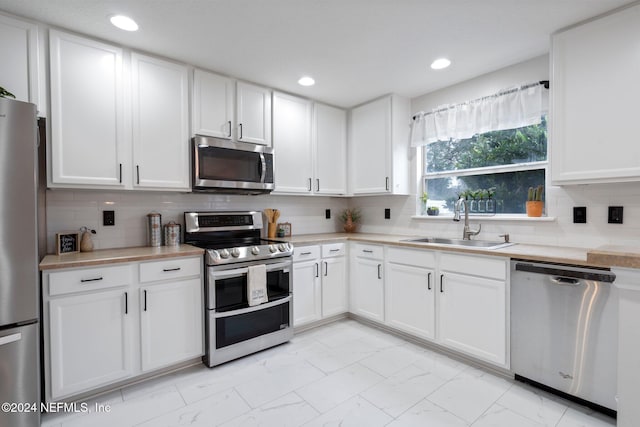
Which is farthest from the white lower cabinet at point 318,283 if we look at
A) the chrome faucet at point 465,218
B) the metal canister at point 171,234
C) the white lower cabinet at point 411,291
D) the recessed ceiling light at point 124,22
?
the recessed ceiling light at point 124,22

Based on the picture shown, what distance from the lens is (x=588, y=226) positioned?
229 cm

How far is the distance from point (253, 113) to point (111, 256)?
168 cm

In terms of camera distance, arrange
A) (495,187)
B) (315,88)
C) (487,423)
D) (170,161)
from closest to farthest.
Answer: (487,423) → (170,161) → (495,187) → (315,88)

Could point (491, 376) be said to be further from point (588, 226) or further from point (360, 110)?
point (360, 110)

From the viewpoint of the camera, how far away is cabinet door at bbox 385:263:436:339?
2.62 metres

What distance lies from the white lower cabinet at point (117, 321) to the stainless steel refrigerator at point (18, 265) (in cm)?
13

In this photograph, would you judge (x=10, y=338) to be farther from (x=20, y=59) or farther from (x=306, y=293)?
(x=306, y=293)

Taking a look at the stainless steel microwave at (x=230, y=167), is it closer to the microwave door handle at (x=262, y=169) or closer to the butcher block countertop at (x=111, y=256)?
the microwave door handle at (x=262, y=169)

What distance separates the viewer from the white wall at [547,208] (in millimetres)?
2150

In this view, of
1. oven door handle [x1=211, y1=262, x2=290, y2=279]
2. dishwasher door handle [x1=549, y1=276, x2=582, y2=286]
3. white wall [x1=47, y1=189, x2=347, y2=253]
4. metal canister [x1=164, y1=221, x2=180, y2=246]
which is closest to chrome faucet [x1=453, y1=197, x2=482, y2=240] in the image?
dishwasher door handle [x1=549, y1=276, x2=582, y2=286]

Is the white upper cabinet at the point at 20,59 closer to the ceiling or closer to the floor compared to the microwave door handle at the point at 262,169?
closer to the ceiling

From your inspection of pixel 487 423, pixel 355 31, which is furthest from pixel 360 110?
pixel 487 423

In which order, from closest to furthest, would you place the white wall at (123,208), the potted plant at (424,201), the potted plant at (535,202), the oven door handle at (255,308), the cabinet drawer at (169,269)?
1. the cabinet drawer at (169,269)
2. the white wall at (123,208)
3. the oven door handle at (255,308)
4. the potted plant at (535,202)
5. the potted plant at (424,201)

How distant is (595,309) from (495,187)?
4.48ft
